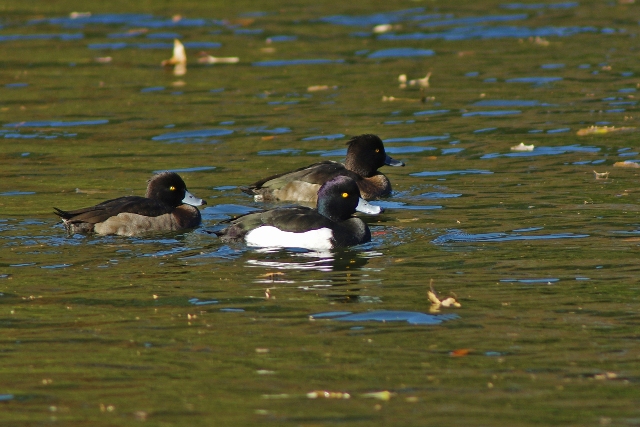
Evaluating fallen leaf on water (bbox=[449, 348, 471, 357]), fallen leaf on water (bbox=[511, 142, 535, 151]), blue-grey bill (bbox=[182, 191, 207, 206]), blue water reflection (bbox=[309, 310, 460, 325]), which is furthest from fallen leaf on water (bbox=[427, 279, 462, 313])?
fallen leaf on water (bbox=[511, 142, 535, 151])

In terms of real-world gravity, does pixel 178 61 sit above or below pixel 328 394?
above

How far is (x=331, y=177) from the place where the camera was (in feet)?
47.8

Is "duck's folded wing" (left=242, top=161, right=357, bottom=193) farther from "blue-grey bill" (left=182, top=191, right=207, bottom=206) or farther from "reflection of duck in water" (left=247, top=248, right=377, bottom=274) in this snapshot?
"reflection of duck in water" (left=247, top=248, right=377, bottom=274)

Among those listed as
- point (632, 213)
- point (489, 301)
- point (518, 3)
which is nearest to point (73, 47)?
point (518, 3)

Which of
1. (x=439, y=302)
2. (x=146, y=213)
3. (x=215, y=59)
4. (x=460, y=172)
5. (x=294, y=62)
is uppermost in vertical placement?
(x=215, y=59)

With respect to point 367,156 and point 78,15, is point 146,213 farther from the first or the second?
point 78,15

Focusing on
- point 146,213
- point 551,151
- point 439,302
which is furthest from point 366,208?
point 551,151

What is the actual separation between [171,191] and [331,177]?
2318mm

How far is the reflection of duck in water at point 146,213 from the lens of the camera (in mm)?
12375

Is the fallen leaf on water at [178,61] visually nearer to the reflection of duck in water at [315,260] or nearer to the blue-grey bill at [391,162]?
the blue-grey bill at [391,162]

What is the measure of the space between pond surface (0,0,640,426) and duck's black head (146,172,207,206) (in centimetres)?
58

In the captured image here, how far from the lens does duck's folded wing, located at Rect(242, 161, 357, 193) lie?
47.9ft

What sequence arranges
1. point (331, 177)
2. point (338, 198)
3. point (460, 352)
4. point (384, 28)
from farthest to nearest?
point (384, 28) < point (331, 177) < point (338, 198) < point (460, 352)

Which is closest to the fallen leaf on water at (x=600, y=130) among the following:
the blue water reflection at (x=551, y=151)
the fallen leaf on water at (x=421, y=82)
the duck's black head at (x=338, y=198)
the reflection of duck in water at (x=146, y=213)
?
the blue water reflection at (x=551, y=151)
